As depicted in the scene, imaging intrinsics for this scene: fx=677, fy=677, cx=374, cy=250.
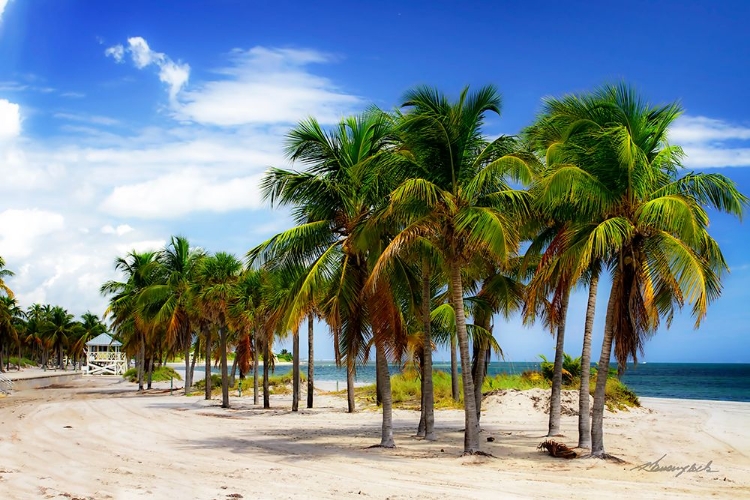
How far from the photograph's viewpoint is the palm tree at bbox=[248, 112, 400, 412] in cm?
1730

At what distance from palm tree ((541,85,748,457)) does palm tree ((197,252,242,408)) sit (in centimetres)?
1989

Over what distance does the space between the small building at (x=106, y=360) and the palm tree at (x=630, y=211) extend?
264 feet

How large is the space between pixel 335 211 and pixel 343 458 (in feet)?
20.4


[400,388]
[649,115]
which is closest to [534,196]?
[649,115]

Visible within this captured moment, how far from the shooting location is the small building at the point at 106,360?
3438 inches

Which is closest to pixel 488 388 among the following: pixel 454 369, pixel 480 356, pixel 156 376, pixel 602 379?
pixel 454 369

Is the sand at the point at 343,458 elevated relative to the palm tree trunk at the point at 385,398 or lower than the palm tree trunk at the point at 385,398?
lower

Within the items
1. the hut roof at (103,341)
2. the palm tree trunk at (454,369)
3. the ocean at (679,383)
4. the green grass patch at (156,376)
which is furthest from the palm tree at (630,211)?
the hut roof at (103,341)

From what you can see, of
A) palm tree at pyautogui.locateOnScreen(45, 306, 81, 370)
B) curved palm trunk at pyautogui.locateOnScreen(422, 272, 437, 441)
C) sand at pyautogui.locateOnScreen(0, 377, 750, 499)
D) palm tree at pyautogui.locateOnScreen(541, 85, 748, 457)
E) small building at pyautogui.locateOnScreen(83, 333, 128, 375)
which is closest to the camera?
sand at pyautogui.locateOnScreen(0, 377, 750, 499)

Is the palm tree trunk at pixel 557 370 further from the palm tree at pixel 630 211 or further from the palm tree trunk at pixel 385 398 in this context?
the palm tree trunk at pixel 385 398

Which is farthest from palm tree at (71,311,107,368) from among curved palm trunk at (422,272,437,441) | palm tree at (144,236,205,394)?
curved palm trunk at (422,272,437,441)

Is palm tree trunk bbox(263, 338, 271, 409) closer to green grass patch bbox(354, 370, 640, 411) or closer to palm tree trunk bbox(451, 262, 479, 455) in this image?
green grass patch bbox(354, 370, 640, 411)

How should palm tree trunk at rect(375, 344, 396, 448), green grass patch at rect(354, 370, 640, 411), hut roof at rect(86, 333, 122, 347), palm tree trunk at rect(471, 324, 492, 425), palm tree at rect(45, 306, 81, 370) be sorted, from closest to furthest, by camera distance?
palm tree trunk at rect(375, 344, 396, 448) < palm tree trunk at rect(471, 324, 492, 425) < green grass patch at rect(354, 370, 640, 411) < hut roof at rect(86, 333, 122, 347) < palm tree at rect(45, 306, 81, 370)

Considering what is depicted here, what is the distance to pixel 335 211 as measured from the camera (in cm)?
1784
